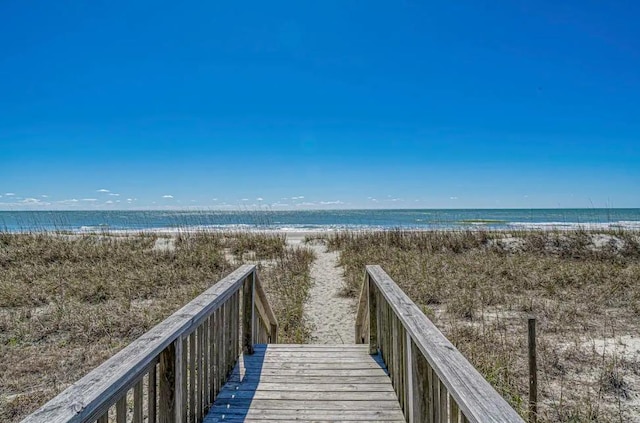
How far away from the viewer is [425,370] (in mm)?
2082

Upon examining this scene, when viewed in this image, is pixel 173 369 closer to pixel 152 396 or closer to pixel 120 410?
pixel 152 396

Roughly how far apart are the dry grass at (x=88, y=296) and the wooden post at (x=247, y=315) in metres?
1.94

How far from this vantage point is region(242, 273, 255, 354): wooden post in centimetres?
391

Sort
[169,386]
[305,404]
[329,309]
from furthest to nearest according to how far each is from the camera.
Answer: [329,309], [305,404], [169,386]

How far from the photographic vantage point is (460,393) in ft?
4.39

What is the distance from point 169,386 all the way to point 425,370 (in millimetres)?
1460

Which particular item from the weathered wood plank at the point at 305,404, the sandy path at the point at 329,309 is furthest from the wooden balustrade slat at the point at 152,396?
the sandy path at the point at 329,309

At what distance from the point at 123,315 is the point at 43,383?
202cm

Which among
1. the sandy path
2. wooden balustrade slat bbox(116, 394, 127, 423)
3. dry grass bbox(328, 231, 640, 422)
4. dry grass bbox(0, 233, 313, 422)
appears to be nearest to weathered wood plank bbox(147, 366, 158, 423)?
wooden balustrade slat bbox(116, 394, 127, 423)

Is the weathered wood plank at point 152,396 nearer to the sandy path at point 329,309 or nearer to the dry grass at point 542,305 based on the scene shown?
the dry grass at point 542,305

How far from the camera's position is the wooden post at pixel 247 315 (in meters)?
3.91

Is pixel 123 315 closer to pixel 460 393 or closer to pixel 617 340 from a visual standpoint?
pixel 460 393

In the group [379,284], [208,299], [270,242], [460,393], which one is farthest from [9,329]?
[270,242]

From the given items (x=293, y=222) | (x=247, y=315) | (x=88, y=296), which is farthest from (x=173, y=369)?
(x=293, y=222)
